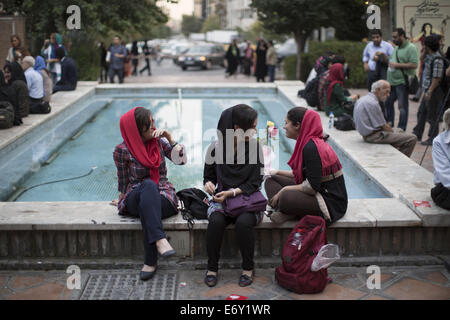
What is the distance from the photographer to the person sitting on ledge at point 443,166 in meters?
5.03

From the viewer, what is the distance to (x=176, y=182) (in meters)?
7.70

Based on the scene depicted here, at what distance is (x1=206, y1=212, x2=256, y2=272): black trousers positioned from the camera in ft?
A: 15.4

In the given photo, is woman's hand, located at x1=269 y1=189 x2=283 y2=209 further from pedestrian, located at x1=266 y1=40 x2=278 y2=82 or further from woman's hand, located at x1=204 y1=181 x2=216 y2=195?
pedestrian, located at x1=266 y1=40 x2=278 y2=82

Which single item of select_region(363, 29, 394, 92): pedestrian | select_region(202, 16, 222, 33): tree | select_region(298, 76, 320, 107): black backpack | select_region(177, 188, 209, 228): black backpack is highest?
select_region(202, 16, 222, 33): tree

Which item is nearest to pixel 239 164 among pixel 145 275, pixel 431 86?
pixel 145 275

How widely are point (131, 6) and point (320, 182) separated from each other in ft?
48.1

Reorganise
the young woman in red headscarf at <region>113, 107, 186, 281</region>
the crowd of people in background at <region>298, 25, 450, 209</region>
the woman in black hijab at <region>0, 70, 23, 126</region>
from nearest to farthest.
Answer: the young woman in red headscarf at <region>113, 107, 186, 281</region>, the crowd of people in background at <region>298, 25, 450, 209</region>, the woman in black hijab at <region>0, 70, 23, 126</region>

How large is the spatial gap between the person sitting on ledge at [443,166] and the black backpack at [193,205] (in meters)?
2.08

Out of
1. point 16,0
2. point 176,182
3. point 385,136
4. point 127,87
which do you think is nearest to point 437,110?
point 385,136

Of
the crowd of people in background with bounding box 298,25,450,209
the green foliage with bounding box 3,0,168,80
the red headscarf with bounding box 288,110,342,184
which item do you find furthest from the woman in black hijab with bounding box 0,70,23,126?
the green foliage with bounding box 3,0,168,80

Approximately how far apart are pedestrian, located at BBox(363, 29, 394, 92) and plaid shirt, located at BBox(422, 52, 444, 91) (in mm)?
1548

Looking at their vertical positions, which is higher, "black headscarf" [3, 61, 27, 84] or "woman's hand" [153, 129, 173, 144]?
"black headscarf" [3, 61, 27, 84]

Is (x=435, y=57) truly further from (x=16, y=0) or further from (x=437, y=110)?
(x=16, y=0)

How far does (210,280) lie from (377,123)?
404 centimetres
